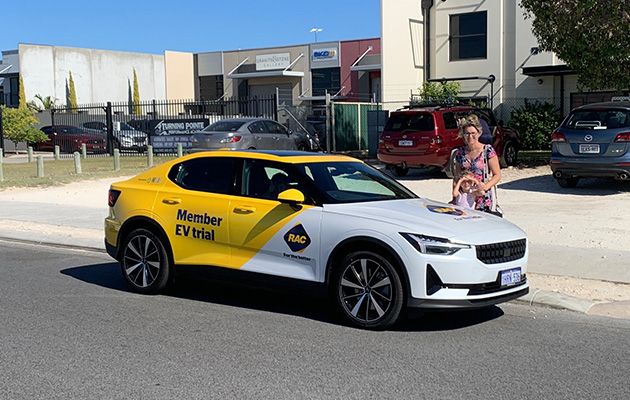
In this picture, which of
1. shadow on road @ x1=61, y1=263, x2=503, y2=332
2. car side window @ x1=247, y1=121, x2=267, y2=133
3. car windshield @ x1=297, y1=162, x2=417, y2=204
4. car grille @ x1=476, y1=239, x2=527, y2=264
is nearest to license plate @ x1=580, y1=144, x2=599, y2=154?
car windshield @ x1=297, y1=162, x2=417, y2=204

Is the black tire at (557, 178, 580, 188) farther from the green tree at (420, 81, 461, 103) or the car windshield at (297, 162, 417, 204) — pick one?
the green tree at (420, 81, 461, 103)

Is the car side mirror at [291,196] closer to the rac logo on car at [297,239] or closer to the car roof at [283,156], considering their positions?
the rac logo on car at [297,239]

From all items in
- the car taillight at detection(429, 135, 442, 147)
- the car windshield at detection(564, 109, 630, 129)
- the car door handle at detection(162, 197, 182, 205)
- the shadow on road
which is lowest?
the shadow on road

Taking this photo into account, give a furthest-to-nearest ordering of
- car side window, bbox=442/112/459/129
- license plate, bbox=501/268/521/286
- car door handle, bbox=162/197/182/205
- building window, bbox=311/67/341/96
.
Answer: building window, bbox=311/67/341/96 < car side window, bbox=442/112/459/129 < car door handle, bbox=162/197/182/205 < license plate, bbox=501/268/521/286

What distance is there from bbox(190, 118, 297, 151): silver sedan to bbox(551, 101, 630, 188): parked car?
10.0 metres

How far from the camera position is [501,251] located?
Result: 21.5 feet

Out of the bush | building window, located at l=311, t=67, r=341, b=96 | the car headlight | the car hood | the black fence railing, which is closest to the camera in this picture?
the car headlight

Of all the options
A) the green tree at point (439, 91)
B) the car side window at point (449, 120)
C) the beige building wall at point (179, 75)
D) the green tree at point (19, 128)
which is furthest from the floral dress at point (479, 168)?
the beige building wall at point (179, 75)

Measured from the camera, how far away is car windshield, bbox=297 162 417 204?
715 cm

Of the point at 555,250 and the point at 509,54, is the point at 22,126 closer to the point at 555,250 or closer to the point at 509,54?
the point at 509,54

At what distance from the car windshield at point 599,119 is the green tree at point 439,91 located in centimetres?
1352

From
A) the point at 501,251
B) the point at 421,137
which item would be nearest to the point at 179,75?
the point at 421,137

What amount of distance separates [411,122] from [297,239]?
11737 mm

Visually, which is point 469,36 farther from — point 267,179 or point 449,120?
point 267,179
